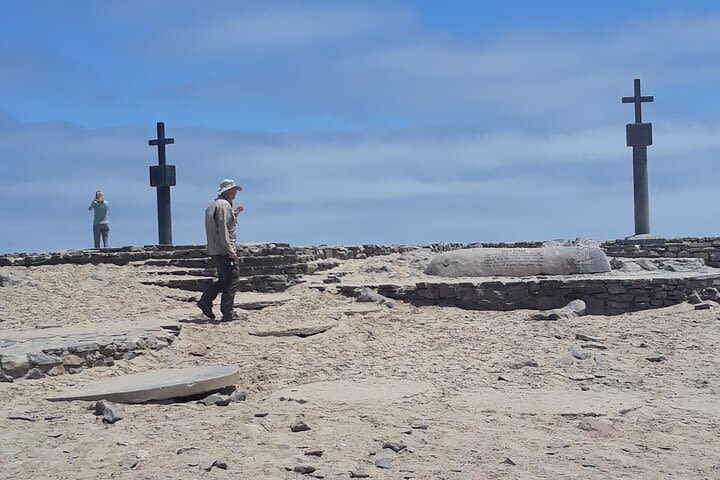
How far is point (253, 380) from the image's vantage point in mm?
7277

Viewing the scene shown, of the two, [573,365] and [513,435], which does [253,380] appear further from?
[573,365]

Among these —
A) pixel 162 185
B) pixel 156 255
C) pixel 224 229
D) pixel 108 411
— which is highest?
pixel 162 185

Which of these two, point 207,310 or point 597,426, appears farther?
point 207,310

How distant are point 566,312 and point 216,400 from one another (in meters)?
5.40

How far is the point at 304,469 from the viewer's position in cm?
487

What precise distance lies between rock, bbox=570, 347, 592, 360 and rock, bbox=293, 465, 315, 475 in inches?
164

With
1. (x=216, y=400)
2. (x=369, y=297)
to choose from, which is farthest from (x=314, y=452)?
(x=369, y=297)

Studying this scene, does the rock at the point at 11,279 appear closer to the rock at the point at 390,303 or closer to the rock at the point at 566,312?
the rock at the point at 390,303

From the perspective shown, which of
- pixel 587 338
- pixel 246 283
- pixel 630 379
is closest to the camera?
pixel 630 379

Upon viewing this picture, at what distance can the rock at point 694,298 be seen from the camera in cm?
1091

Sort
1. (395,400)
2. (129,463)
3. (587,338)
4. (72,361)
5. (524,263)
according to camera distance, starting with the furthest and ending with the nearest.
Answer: (524,263) < (587,338) < (72,361) < (395,400) < (129,463)

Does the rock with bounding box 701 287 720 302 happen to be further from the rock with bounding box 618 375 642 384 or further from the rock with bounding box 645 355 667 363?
the rock with bounding box 618 375 642 384

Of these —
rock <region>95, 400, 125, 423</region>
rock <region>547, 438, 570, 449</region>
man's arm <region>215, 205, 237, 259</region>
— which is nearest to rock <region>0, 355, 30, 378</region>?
rock <region>95, 400, 125, 423</region>

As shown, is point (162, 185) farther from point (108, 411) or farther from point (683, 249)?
point (108, 411)
